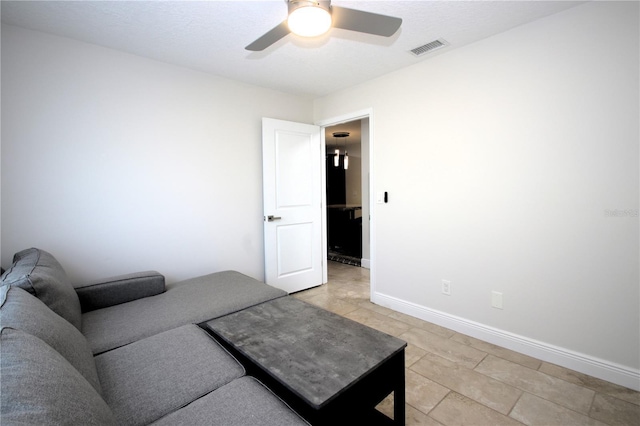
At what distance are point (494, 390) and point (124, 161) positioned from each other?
3.29 meters

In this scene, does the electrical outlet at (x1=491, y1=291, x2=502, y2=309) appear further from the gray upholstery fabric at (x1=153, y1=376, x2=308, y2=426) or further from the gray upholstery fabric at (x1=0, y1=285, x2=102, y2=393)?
the gray upholstery fabric at (x1=0, y1=285, x2=102, y2=393)

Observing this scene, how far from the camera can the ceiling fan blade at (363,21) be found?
60.6 inches

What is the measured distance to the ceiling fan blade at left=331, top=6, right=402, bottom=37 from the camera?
1538 mm

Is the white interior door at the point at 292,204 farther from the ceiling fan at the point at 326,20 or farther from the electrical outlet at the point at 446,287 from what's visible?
the ceiling fan at the point at 326,20

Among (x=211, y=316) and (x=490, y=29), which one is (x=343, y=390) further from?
(x=490, y=29)

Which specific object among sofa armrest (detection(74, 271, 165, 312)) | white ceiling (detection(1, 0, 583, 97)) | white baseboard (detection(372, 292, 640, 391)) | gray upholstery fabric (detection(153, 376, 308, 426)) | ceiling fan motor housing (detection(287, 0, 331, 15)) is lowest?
white baseboard (detection(372, 292, 640, 391))

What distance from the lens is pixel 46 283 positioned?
149cm

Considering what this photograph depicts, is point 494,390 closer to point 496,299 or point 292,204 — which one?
point 496,299

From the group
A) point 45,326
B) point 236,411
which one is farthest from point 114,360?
point 236,411

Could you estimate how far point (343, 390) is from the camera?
1171 mm

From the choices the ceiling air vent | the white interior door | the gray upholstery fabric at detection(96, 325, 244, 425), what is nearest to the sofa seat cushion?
the gray upholstery fabric at detection(96, 325, 244, 425)

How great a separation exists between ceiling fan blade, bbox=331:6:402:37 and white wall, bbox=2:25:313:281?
1.89 m

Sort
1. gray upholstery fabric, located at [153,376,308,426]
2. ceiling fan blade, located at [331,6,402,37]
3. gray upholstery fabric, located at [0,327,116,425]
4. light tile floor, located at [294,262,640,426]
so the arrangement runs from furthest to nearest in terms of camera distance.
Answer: light tile floor, located at [294,262,640,426] → ceiling fan blade, located at [331,6,402,37] → gray upholstery fabric, located at [153,376,308,426] → gray upholstery fabric, located at [0,327,116,425]

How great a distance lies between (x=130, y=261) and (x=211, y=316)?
1203 millimetres
